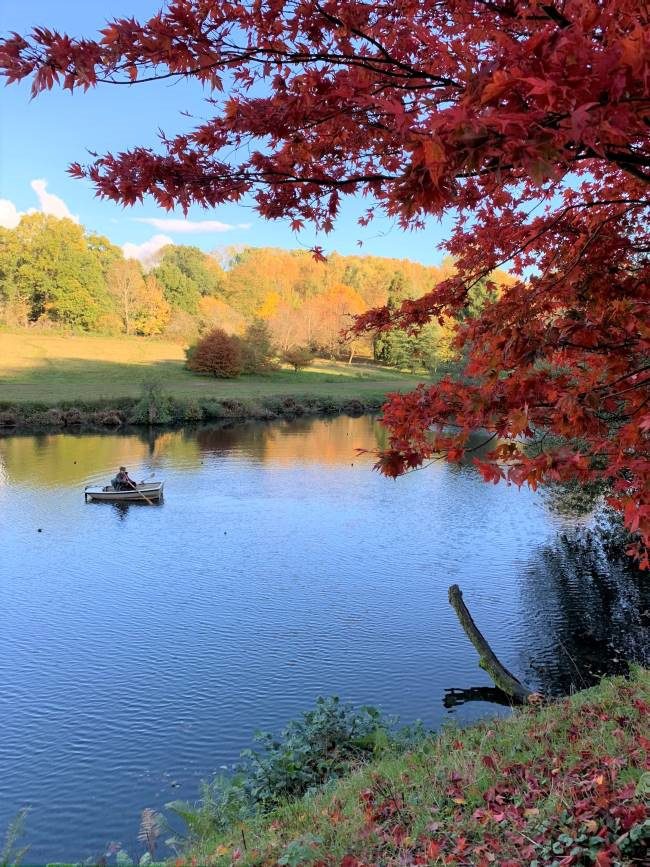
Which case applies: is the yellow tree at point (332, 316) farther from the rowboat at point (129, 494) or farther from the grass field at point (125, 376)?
the rowboat at point (129, 494)

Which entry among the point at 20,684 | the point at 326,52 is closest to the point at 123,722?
the point at 20,684

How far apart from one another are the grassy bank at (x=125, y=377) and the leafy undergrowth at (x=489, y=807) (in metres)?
40.0

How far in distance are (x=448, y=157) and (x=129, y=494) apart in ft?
71.7

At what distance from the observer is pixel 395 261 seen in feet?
365

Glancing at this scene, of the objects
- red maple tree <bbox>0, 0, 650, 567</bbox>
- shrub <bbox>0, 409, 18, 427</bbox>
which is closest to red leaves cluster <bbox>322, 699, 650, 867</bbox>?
red maple tree <bbox>0, 0, 650, 567</bbox>

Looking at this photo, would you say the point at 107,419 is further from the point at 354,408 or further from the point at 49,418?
the point at 354,408

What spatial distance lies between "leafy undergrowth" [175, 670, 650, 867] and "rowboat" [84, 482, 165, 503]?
57.3ft

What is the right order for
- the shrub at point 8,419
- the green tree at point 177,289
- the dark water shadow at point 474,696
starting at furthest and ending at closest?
the green tree at point 177,289, the shrub at point 8,419, the dark water shadow at point 474,696

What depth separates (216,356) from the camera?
59.5 meters

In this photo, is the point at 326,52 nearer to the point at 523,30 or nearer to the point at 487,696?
the point at 523,30

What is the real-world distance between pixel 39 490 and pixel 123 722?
16683 mm

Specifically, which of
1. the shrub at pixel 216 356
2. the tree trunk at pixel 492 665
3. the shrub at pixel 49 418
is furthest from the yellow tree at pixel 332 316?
the tree trunk at pixel 492 665

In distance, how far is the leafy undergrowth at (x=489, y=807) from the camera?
396 cm

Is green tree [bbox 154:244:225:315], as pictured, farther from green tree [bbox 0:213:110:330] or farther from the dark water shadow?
the dark water shadow
